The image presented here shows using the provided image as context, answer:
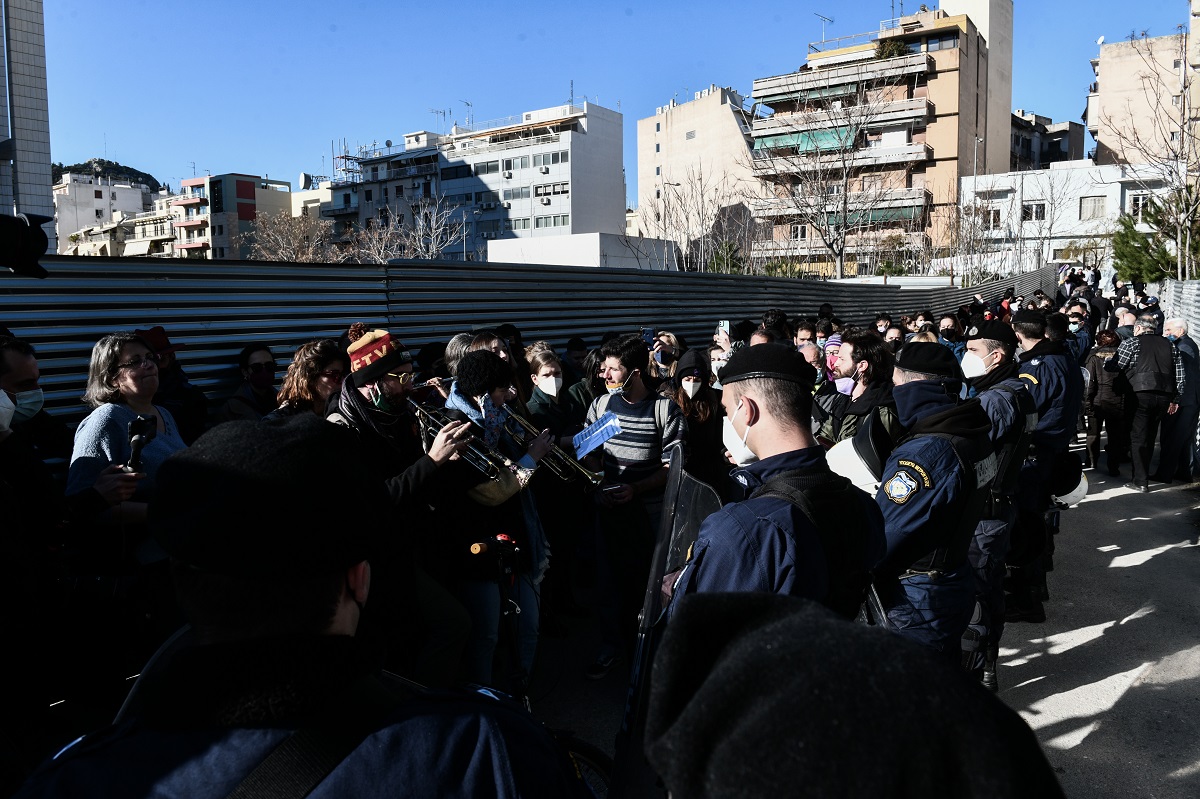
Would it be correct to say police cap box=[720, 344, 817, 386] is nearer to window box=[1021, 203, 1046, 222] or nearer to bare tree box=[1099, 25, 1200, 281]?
bare tree box=[1099, 25, 1200, 281]

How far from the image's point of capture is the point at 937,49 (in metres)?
68.2

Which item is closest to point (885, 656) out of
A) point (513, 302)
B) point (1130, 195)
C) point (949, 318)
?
point (513, 302)

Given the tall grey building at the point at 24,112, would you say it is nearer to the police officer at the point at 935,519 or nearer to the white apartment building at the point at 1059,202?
the police officer at the point at 935,519

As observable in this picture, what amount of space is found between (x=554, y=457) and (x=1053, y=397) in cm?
463

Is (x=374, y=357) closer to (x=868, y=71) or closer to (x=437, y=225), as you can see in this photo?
(x=437, y=225)

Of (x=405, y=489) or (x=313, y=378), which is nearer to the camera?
(x=405, y=489)

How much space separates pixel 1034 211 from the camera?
61406 mm

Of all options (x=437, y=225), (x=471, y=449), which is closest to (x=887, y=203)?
(x=437, y=225)

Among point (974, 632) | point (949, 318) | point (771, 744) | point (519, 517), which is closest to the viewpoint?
point (771, 744)

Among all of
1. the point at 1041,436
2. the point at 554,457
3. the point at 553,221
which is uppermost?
the point at 553,221

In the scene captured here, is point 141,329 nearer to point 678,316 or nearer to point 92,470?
point 92,470

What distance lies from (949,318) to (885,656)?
1313 centimetres

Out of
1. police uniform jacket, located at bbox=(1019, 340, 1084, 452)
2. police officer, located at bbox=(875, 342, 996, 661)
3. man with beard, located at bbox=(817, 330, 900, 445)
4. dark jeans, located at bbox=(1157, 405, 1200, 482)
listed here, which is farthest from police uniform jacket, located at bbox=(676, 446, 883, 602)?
dark jeans, located at bbox=(1157, 405, 1200, 482)

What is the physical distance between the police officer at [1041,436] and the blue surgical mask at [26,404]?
610cm
